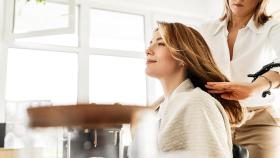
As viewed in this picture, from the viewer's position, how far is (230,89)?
1.18 meters

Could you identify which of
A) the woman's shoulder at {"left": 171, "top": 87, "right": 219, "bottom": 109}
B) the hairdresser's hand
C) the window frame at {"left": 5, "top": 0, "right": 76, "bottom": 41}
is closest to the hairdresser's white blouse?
the hairdresser's hand

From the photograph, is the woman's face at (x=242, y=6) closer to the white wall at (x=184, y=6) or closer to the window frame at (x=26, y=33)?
the window frame at (x=26, y=33)

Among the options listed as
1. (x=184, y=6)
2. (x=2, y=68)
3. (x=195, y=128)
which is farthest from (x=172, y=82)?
(x=184, y=6)

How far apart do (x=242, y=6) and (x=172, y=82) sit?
0.54 meters

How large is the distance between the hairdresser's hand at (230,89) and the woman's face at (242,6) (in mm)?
501

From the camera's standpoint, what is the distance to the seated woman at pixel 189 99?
3.09 feet

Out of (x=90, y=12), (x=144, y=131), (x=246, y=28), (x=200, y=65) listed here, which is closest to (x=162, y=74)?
(x=200, y=65)

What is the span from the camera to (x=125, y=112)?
2.19 ft

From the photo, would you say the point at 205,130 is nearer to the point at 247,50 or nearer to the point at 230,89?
the point at 230,89

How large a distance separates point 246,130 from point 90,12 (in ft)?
10.6

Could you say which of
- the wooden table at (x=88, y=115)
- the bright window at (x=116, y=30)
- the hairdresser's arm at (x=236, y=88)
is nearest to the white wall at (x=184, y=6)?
the bright window at (x=116, y=30)

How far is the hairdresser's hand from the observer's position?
1178mm

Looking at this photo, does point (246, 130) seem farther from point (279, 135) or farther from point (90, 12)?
point (90, 12)

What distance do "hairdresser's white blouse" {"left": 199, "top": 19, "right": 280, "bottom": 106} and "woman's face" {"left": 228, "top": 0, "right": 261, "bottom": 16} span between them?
0.06m
